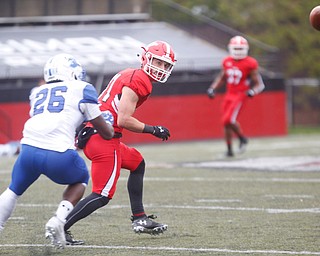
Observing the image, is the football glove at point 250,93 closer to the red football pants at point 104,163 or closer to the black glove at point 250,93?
the black glove at point 250,93

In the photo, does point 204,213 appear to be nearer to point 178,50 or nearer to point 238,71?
point 238,71

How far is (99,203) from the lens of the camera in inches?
247

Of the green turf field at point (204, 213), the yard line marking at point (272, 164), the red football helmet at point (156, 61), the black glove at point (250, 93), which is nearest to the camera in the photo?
the green turf field at point (204, 213)

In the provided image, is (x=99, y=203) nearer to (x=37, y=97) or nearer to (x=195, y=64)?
(x=37, y=97)

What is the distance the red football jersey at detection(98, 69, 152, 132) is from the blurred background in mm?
12611

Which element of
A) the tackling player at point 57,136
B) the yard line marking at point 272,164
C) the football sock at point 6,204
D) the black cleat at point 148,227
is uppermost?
the tackling player at point 57,136

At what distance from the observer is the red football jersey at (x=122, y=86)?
6469 mm

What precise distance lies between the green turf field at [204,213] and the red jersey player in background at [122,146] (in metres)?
A: 0.24

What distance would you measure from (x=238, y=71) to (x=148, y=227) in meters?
7.75

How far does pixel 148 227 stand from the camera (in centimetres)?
658

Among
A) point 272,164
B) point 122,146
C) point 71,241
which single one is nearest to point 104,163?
point 122,146

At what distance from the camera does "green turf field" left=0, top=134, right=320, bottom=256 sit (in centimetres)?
602

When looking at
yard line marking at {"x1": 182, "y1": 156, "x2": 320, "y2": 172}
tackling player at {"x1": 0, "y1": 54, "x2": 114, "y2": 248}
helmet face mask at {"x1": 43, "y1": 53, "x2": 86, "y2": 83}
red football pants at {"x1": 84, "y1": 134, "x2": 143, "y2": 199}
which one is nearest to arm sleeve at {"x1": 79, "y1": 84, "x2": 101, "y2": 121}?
tackling player at {"x1": 0, "y1": 54, "x2": 114, "y2": 248}

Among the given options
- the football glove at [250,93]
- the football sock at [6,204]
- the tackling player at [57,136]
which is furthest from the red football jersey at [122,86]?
the football glove at [250,93]
